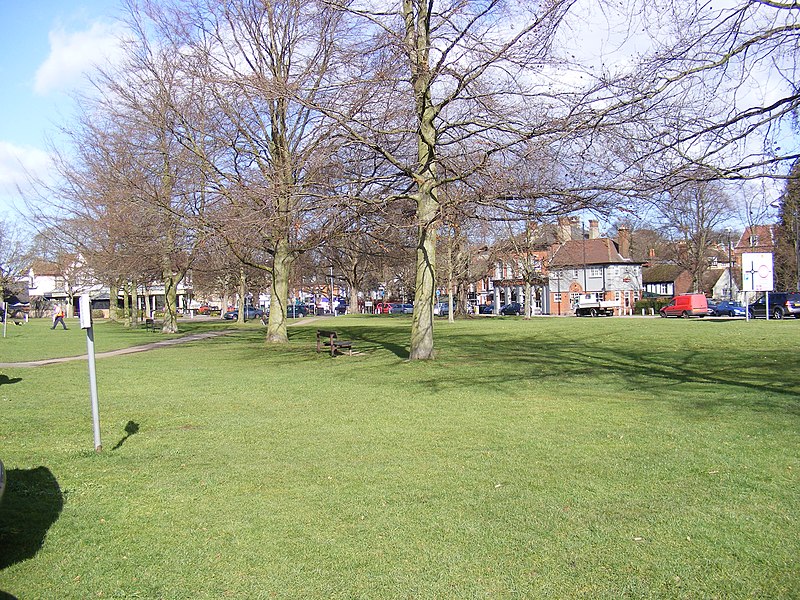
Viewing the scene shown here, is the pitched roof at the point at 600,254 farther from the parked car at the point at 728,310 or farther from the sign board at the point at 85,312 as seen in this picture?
the sign board at the point at 85,312

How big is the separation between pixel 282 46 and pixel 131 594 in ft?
77.8

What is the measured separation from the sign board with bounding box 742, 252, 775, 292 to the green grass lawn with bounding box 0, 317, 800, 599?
35.2m

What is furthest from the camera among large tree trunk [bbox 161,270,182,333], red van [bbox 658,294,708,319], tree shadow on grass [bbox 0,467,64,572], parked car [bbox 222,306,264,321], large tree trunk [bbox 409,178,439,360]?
parked car [bbox 222,306,264,321]

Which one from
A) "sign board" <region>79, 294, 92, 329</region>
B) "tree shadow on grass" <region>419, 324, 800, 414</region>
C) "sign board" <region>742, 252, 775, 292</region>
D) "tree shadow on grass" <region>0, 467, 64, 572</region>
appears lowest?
"tree shadow on grass" <region>419, 324, 800, 414</region>

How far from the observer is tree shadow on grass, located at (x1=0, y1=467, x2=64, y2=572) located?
5.13 meters

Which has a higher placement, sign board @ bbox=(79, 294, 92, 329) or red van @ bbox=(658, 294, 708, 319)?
sign board @ bbox=(79, 294, 92, 329)

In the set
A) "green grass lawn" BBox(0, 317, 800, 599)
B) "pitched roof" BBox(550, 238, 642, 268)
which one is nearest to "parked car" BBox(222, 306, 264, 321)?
"pitched roof" BBox(550, 238, 642, 268)

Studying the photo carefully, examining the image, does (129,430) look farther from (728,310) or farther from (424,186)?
(728,310)

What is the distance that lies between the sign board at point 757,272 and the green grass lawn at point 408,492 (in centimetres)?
3524

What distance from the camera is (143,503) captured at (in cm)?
632

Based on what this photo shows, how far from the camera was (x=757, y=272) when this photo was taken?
45719mm

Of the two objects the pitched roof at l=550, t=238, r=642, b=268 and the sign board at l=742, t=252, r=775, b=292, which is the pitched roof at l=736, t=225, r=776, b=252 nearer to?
the sign board at l=742, t=252, r=775, b=292

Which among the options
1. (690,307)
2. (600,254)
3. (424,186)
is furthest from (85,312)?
(600,254)

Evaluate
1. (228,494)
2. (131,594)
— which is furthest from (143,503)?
(131,594)
